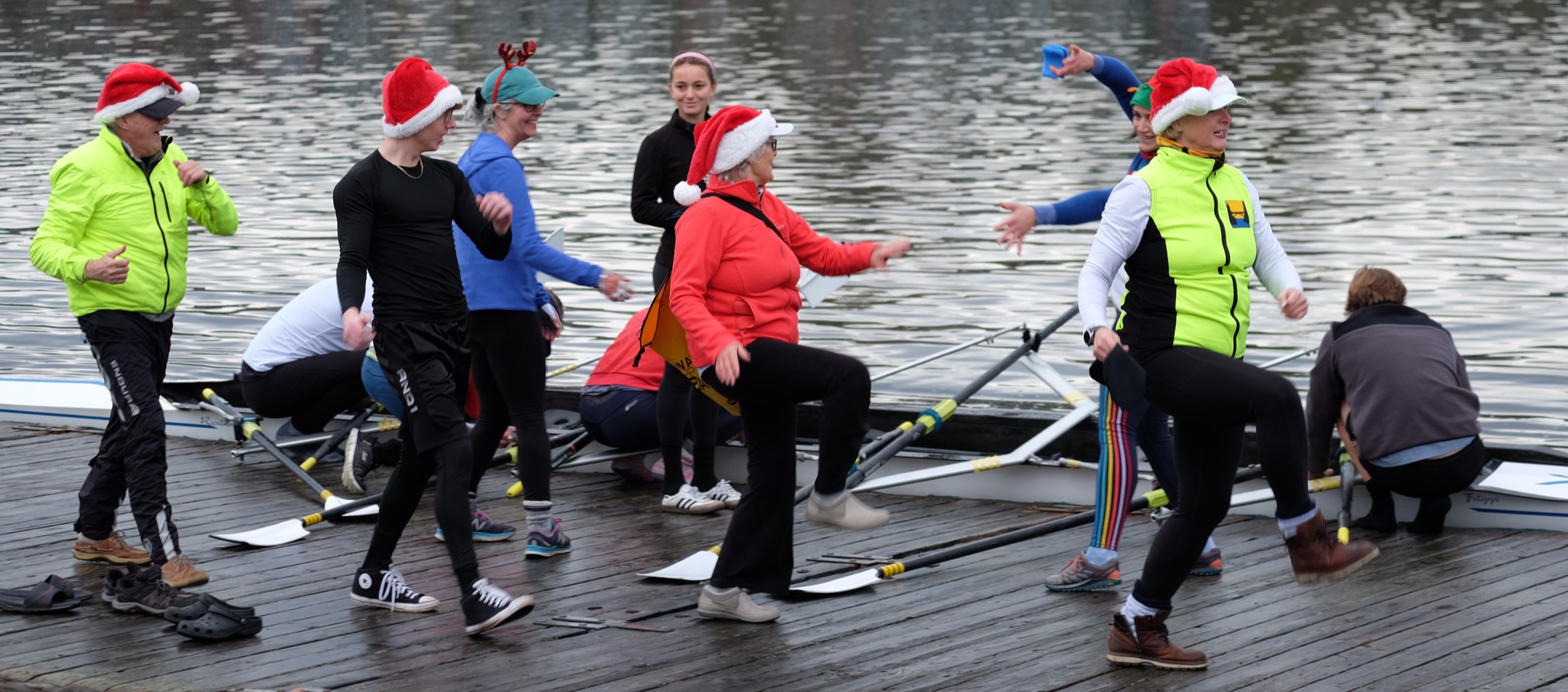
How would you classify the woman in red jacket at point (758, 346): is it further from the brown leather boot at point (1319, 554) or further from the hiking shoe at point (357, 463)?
the hiking shoe at point (357, 463)

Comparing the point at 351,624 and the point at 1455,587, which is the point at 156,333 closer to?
the point at 351,624

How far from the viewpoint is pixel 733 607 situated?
617 cm

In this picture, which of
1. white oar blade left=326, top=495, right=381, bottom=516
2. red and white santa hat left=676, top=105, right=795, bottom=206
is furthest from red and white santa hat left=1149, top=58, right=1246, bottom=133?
white oar blade left=326, top=495, right=381, bottom=516

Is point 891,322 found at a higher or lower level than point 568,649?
lower

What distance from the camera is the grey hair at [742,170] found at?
5930mm

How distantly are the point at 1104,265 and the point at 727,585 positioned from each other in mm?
1566

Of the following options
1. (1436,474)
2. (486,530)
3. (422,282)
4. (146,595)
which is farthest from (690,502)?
(1436,474)

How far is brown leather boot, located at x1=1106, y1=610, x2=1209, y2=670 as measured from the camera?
5543mm

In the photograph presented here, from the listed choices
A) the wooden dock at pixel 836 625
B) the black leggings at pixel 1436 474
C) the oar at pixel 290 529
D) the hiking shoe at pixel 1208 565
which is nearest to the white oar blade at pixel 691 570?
the wooden dock at pixel 836 625

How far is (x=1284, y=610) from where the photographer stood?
6227 mm

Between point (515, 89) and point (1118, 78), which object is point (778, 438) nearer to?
point (515, 89)

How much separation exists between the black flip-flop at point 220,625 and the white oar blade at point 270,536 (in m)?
1.28

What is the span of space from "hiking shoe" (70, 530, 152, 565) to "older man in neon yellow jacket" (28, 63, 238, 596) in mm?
484

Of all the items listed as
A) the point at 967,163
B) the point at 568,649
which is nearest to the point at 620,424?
the point at 568,649
